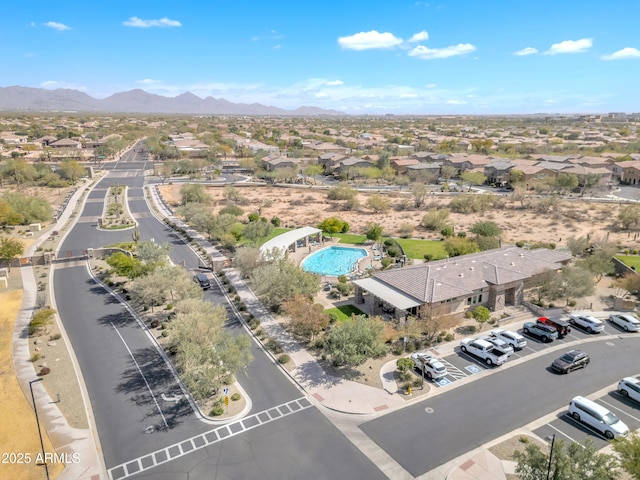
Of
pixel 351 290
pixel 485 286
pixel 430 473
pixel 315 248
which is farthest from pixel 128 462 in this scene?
pixel 315 248

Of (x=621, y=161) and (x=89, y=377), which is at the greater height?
(x=621, y=161)

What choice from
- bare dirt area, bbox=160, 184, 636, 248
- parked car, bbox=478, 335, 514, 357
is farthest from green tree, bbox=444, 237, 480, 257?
parked car, bbox=478, 335, 514, 357

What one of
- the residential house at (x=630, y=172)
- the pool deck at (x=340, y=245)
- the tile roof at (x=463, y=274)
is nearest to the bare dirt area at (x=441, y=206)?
the pool deck at (x=340, y=245)

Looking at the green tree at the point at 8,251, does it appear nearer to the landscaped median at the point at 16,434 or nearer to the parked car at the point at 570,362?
the landscaped median at the point at 16,434

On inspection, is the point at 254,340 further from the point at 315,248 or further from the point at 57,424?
the point at 315,248

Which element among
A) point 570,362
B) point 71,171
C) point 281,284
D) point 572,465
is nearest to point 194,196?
point 71,171
